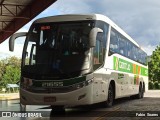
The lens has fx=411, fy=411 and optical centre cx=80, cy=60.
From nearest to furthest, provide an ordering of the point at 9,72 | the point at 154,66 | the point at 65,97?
the point at 65,97
the point at 9,72
the point at 154,66

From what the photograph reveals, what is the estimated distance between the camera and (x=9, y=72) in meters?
77.9

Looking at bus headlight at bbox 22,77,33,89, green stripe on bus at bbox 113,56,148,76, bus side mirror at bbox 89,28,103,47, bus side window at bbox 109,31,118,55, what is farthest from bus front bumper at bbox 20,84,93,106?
green stripe on bus at bbox 113,56,148,76

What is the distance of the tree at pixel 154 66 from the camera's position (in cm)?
8931

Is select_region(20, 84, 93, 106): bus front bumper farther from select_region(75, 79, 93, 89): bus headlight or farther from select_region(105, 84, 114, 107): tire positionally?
select_region(105, 84, 114, 107): tire

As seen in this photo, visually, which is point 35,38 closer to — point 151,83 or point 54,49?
point 54,49

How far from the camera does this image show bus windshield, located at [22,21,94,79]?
12391mm

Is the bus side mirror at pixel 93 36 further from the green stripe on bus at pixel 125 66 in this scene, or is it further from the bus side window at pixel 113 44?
the green stripe on bus at pixel 125 66

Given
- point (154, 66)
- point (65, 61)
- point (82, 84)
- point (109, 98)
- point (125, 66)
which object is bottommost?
point (109, 98)

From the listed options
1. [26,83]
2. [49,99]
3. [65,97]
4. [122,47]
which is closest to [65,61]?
[65,97]

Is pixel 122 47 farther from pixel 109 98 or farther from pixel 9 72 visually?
pixel 9 72

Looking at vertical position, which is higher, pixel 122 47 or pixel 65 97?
pixel 122 47

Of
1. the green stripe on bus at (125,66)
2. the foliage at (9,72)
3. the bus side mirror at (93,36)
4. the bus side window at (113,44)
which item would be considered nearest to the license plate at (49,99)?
the bus side mirror at (93,36)

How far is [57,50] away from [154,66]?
3129 inches

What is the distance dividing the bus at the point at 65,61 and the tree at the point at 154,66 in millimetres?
76387
